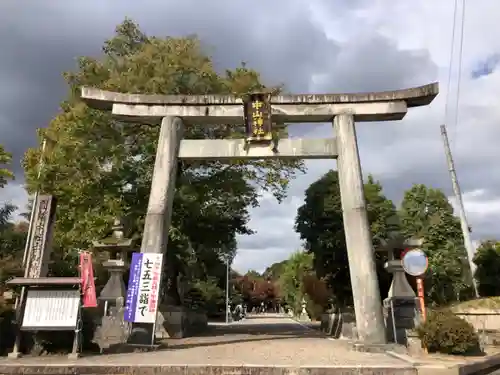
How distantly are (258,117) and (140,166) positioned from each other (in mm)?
7876

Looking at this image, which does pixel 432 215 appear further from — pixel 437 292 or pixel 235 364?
pixel 235 364

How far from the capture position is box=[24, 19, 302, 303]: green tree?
1975 centimetres

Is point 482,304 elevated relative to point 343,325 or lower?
elevated

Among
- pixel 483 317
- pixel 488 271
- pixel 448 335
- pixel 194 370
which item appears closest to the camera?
pixel 194 370

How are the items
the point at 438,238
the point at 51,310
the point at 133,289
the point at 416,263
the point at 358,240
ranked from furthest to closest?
the point at 438,238, the point at 358,240, the point at 133,289, the point at 416,263, the point at 51,310

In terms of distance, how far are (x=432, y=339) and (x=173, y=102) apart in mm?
10426

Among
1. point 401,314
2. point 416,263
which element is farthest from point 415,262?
point 401,314

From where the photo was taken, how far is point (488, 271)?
2498 cm

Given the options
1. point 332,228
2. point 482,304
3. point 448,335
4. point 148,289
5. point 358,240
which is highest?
point 332,228

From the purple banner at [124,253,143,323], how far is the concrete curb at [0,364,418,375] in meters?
3.41

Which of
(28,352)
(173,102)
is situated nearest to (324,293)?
(173,102)

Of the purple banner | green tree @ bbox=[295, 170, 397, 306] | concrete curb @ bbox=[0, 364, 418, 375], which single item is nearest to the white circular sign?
concrete curb @ bbox=[0, 364, 418, 375]

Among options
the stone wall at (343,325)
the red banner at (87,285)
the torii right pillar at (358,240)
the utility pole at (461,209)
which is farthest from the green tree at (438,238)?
the red banner at (87,285)

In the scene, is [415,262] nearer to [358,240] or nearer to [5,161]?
[358,240]
